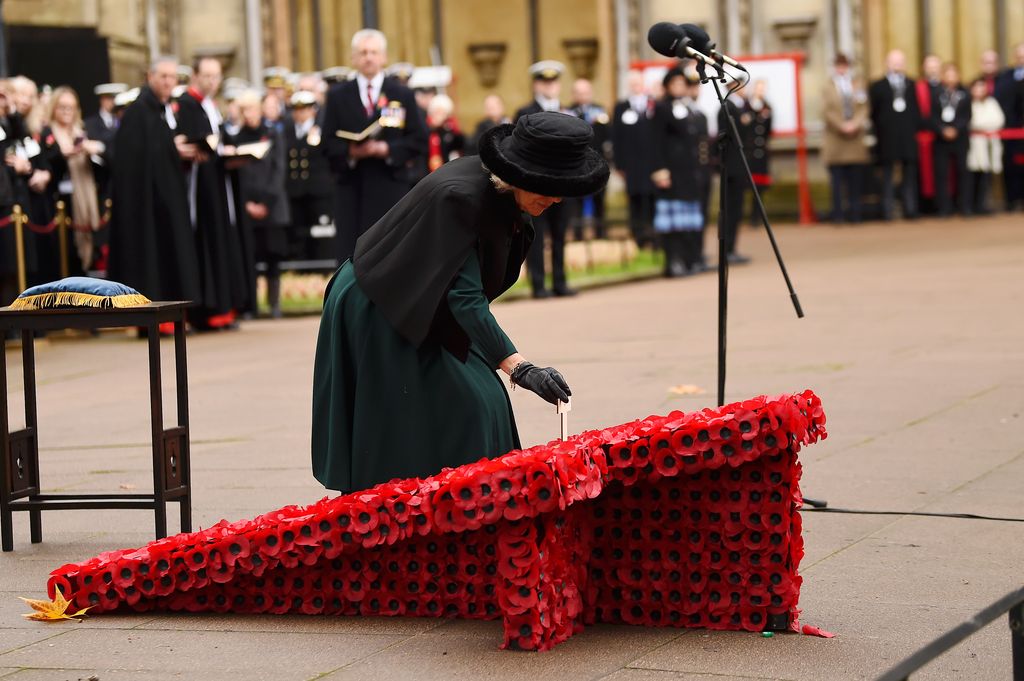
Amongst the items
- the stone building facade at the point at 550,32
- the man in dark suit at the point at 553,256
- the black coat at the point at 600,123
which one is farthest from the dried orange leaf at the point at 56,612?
the stone building facade at the point at 550,32

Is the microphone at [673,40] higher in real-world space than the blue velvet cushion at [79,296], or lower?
higher

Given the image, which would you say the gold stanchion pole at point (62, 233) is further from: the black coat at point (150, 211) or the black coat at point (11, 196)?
the black coat at point (150, 211)

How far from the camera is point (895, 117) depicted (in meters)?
25.1

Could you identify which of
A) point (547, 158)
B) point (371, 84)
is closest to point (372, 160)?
point (371, 84)

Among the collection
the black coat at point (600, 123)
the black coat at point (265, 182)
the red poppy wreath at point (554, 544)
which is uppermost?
the black coat at point (600, 123)

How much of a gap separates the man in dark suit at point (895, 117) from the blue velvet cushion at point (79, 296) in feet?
65.9

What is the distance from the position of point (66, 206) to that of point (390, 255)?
1044 cm

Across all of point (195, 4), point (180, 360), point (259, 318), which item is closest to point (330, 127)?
point (259, 318)

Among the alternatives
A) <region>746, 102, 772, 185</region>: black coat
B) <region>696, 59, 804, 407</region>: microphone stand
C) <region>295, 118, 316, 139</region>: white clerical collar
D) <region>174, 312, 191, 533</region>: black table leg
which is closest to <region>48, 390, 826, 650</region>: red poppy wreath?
<region>174, 312, 191, 533</region>: black table leg

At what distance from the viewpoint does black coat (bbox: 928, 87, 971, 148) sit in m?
25.5

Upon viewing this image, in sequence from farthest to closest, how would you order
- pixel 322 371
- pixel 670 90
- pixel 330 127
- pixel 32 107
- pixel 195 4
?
pixel 195 4 < pixel 670 90 < pixel 32 107 < pixel 330 127 < pixel 322 371

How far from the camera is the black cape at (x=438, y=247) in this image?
17.7 ft

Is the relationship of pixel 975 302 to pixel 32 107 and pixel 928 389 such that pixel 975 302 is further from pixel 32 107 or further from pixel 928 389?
pixel 32 107

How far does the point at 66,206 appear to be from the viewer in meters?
15.4
